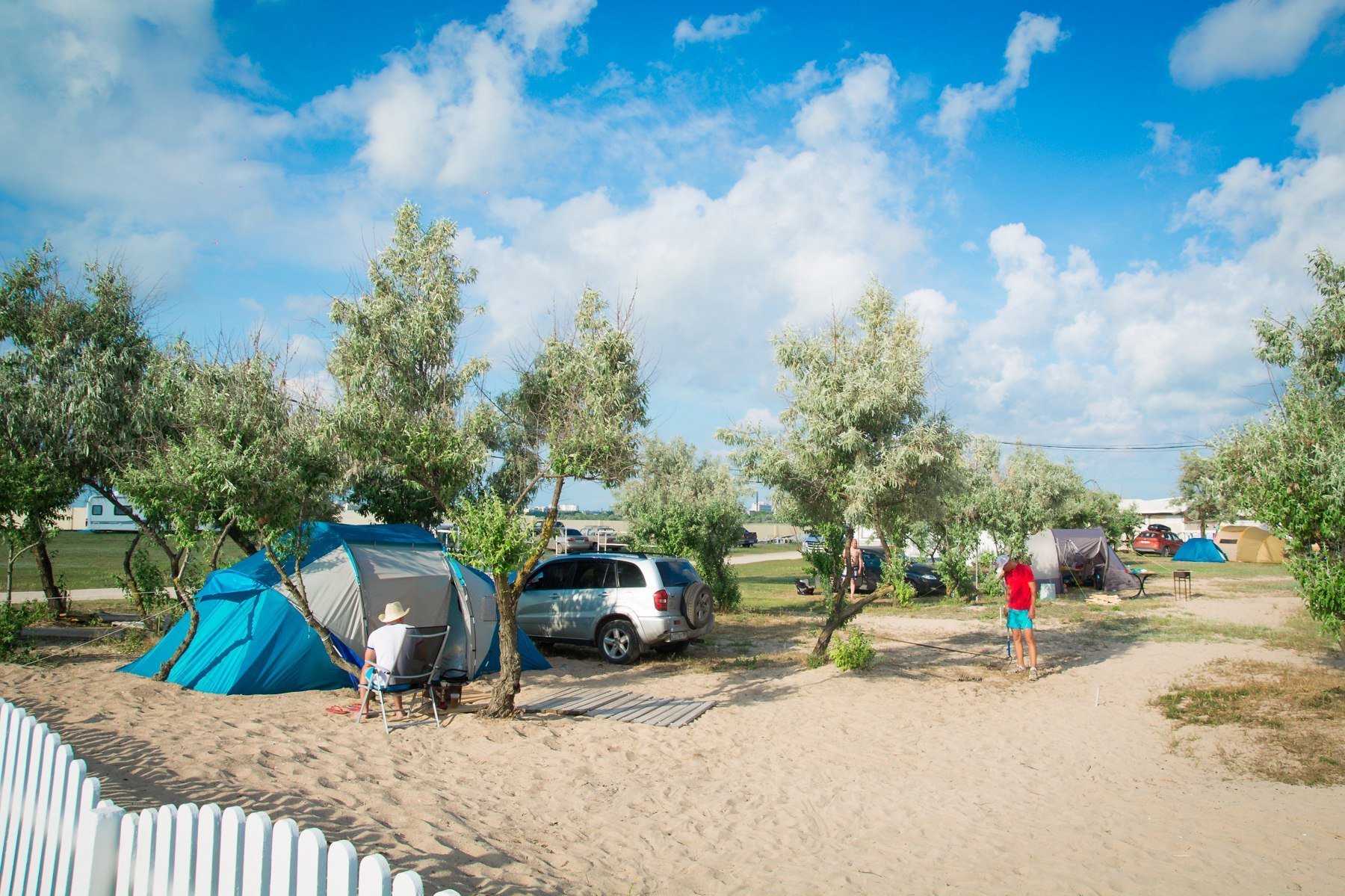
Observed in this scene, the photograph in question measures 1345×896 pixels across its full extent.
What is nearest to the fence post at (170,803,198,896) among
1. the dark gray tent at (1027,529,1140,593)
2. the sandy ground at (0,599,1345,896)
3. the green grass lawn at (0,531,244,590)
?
the sandy ground at (0,599,1345,896)

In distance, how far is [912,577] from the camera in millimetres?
23609

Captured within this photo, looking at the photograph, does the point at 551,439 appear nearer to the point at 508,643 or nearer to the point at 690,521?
the point at 508,643

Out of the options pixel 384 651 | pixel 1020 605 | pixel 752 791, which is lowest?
pixel 752 791

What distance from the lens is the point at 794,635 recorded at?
14867 millimetres

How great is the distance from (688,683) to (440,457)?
4616 mm

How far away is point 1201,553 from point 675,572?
35.5 metres

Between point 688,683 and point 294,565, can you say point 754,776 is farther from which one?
point 294,565

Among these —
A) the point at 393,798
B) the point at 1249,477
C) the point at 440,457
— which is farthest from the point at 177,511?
the point at 1249,477

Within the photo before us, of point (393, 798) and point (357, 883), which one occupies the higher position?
point (357, 883)

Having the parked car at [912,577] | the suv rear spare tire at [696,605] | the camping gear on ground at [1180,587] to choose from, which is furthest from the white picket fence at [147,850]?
the camping gear on ground at [1180,587]

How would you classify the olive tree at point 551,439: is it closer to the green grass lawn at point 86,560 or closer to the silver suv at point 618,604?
the silver suv at point 618,604

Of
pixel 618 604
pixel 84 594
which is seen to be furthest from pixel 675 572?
pixel 84 594

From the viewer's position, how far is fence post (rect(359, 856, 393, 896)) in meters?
2.23

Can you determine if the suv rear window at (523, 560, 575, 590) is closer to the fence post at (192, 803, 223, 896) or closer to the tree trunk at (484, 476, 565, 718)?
the tree trunk at (484, 476, 565, 718)
